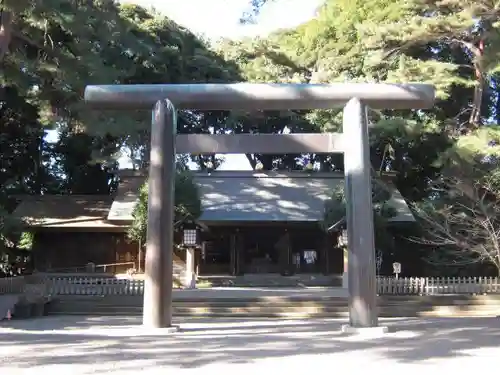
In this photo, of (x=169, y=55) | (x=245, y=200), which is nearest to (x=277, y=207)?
(x=245, y=200)

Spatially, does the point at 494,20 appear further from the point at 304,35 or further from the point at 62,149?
the point at 62,149

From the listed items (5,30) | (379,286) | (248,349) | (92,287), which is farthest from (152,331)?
(5,30)

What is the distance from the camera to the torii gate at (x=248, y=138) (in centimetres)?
1079

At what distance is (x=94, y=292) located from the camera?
697 inches

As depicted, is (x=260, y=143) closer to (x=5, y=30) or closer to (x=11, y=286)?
(x=5, y=30)

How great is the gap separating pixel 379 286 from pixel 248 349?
10795 mm

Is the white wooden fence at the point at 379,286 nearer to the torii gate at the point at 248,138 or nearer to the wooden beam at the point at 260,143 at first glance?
the torii gate at the point at 248,138

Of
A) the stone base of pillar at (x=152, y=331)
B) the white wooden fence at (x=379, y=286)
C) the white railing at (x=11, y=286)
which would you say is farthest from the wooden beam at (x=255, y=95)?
the white railing at (x=11, y=286)

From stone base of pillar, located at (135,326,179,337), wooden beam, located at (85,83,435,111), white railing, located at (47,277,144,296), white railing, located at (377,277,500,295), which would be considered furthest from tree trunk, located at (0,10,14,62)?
white railing, located at (377,277,500,295)

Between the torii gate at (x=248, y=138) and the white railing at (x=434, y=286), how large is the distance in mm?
7961

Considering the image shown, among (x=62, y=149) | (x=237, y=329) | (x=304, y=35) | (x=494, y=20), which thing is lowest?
(x=237, y=329)

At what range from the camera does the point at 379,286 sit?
60.4ft

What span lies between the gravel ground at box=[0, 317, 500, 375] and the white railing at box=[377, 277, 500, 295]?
6.03 m

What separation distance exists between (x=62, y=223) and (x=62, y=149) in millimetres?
8305
